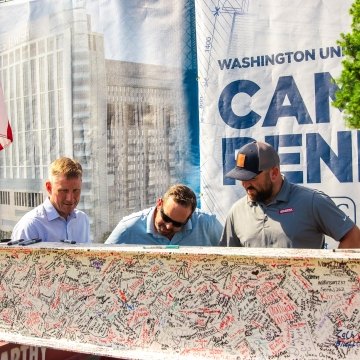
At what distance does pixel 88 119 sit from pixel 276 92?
1.64 m

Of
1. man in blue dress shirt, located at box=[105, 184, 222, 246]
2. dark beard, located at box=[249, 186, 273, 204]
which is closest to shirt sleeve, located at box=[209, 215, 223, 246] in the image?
man in blue dress shirt, located at box=[105, 184, 222, 246]

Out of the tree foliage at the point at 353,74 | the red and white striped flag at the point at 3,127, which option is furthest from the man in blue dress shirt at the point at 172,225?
the red and white striped flag at the point at 3,127

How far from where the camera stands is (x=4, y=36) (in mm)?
6062

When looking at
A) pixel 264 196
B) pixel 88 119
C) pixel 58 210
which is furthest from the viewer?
pixel 88 119

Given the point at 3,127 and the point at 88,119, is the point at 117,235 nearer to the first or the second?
the point at 3,127

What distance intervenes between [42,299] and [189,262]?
0.78 m

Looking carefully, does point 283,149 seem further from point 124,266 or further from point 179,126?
point 124,266

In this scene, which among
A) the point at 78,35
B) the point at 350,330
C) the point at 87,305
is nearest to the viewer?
the point at 350,330

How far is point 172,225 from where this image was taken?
3.49 metres

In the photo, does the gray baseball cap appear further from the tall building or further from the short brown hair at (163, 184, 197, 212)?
the tall building

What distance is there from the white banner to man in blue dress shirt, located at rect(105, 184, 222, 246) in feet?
4.10

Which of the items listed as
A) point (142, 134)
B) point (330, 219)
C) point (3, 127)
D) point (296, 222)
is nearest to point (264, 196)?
point (296, 222)

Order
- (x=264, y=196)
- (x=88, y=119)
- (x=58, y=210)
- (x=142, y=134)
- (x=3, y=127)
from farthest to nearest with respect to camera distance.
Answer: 1. (x=88, y=119)
2. (x=142, y=134)
3. (x=3, y=127)
4. (x=58, y=210)
5. (x=264, y=196)

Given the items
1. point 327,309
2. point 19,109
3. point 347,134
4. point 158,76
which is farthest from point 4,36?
point 327,309
